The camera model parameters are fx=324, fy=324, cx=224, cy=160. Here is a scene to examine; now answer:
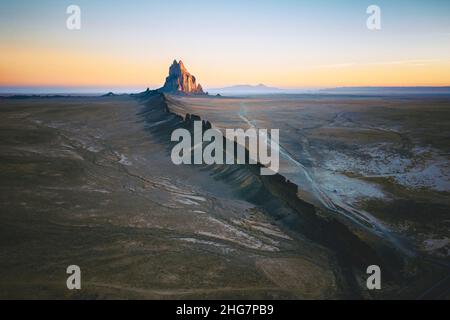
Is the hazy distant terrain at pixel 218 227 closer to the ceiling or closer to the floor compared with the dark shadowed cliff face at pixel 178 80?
closer to the floor

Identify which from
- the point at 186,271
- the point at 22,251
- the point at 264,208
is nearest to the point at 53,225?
the point at 22,251

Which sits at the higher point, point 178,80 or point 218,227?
point 178,80

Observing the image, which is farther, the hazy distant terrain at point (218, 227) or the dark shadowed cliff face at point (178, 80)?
the dark shadowed cliff face at point (178, 80)

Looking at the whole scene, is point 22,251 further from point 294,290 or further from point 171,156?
point 171,156

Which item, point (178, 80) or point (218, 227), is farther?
point (178, 80)

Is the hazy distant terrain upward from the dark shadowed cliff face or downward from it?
downward
